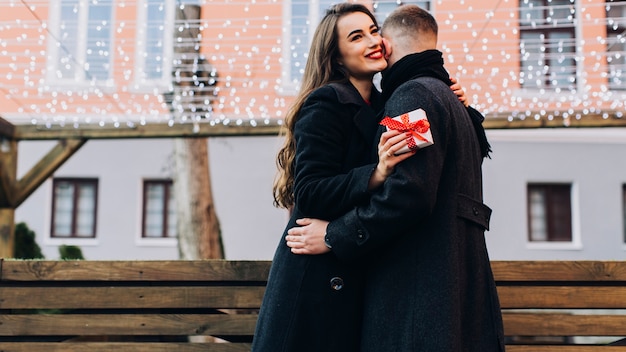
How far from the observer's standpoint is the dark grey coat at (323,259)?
1.91 meters

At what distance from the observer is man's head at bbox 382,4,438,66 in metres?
2.03

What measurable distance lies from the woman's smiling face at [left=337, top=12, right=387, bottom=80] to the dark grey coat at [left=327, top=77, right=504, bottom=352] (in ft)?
0.78

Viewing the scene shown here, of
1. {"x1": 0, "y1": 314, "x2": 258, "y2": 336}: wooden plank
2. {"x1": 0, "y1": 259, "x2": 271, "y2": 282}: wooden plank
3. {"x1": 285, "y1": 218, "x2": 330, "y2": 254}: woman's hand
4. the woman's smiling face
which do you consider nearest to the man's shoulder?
the woman's smiling face

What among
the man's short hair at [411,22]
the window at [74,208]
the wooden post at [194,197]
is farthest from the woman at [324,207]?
the window at [74,208]

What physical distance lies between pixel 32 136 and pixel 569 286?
594 centimetres

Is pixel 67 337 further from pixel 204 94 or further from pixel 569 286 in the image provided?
pixel 204 94

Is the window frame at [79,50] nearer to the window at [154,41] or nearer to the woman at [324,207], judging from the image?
the window at [154,41]

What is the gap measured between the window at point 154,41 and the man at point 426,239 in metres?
4.52

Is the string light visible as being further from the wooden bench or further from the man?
the man

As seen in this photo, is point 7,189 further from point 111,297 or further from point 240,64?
point 111,297

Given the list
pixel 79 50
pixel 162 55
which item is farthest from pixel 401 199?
pixel 79 50

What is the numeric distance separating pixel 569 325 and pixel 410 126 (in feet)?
5.36

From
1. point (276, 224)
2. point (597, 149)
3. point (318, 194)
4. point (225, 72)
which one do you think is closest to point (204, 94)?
point (225, 72)

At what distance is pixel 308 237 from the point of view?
6.41ft
